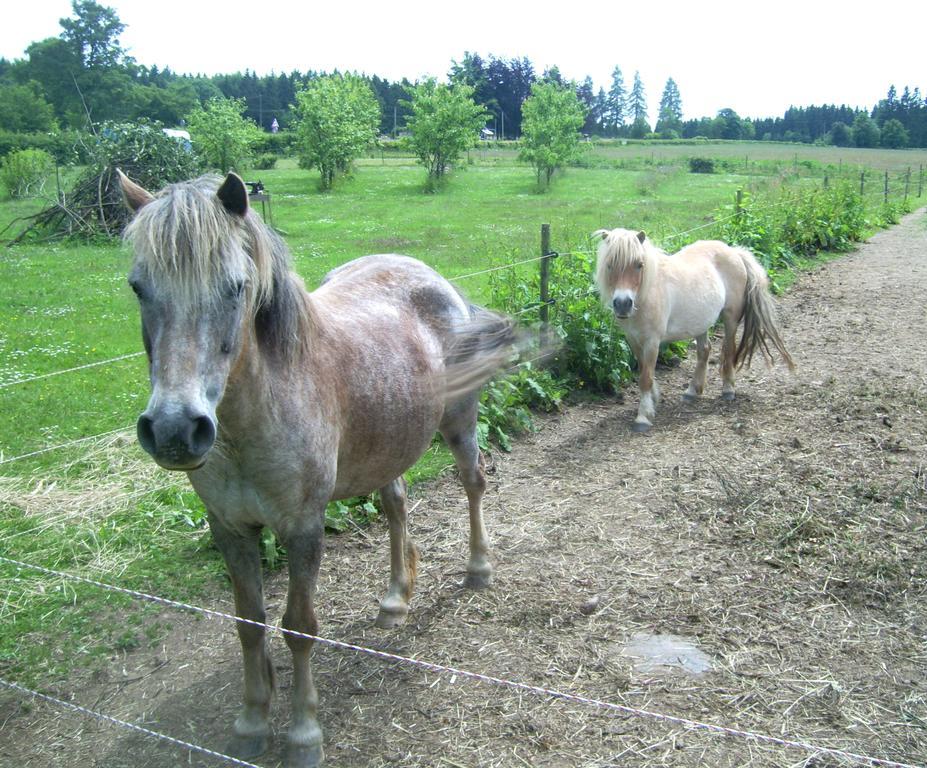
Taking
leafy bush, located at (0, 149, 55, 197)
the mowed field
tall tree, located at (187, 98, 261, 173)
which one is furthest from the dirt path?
tall tree, located at (187, 98, 261, 173)

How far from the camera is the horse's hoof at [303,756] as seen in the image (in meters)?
2.86

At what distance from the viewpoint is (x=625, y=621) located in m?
3.72

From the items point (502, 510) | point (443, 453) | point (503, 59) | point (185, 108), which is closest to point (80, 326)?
→ point (443, 453)

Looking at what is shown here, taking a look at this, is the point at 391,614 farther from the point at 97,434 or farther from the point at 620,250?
the point at 620,250

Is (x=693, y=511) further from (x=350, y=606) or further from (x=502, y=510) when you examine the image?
(x=350, y=606)

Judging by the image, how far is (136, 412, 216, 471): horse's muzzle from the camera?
1937 millimetres

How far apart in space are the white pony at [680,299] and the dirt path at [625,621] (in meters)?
0.88

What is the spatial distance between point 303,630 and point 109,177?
18.1 metres

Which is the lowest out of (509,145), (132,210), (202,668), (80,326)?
(202,668)

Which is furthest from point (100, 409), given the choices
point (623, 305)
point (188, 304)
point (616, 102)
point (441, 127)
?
point (616, 102)

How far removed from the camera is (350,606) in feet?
13.0

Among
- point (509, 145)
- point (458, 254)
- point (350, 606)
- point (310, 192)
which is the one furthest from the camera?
point (509, 145)

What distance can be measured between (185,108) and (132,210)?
2315 inches

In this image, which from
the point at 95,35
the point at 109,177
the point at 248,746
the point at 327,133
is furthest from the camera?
the point at 95,35
